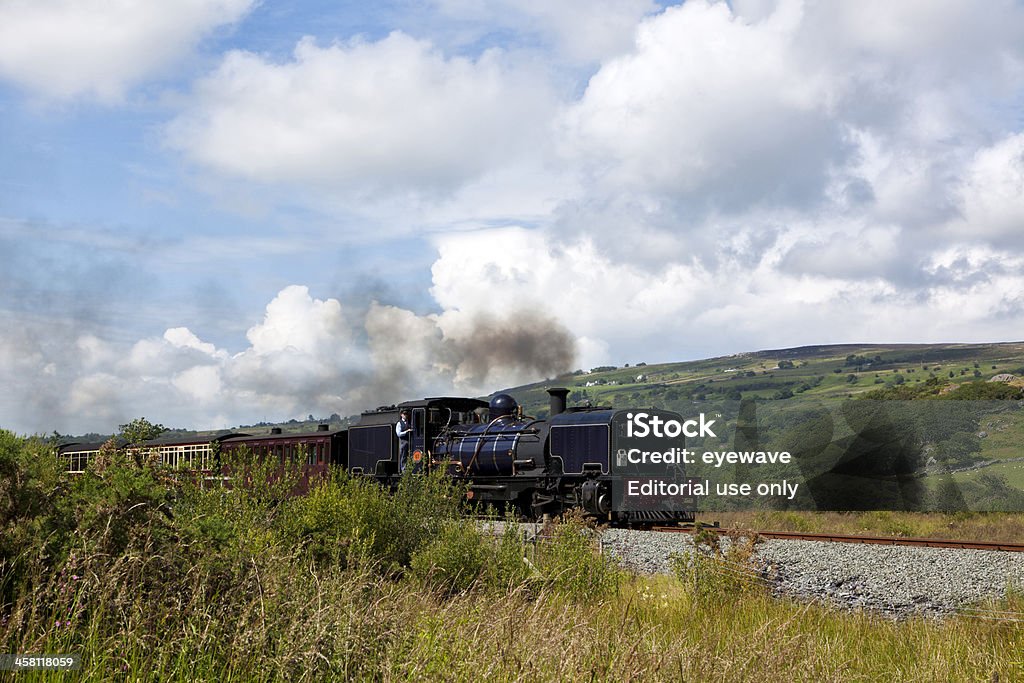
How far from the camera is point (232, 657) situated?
21.8 ft

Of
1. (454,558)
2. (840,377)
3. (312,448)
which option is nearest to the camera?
(454,558)

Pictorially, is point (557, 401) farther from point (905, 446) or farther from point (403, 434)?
point (905, 446)

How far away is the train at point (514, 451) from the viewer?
25.8 meters

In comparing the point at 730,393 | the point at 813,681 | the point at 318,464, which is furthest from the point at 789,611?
the point at 730,393

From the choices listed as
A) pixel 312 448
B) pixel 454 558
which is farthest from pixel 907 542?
pixel 312 448

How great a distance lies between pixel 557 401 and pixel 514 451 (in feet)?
7.93

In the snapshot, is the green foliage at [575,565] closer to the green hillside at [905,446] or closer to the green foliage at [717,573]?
the green foliage at [717,573]

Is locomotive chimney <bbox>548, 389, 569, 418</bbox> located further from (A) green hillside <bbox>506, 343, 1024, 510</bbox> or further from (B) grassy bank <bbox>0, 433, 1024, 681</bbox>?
(B) grassy bank <bbox>0, 433, 1024, 681</bbox>

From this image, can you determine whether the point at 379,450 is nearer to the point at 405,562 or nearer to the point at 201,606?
the point at 405,562

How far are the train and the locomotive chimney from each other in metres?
0.04

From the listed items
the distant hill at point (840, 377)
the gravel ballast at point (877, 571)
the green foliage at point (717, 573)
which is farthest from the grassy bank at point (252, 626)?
the distant hill at point (840, 377)

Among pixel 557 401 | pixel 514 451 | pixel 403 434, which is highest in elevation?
pixel 557 401

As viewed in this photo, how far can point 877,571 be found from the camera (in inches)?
650

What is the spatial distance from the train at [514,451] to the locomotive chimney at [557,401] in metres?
0.04
